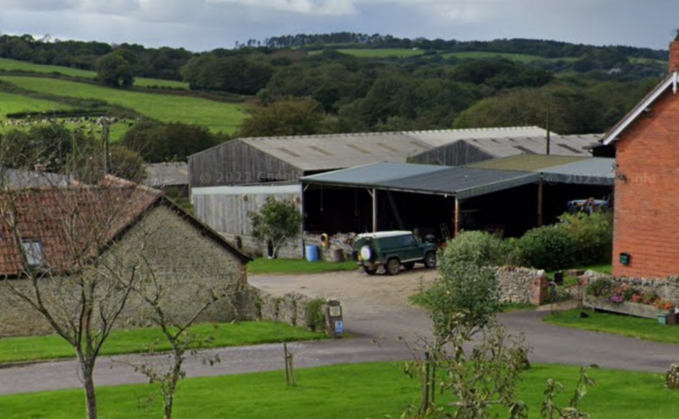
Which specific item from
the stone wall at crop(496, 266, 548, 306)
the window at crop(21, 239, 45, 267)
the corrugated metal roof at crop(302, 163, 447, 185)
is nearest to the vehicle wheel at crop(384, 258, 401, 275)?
the corrugated metal roof at crop(302, 163, 447, 185)

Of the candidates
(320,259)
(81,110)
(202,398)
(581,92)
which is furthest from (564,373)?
(581,92)


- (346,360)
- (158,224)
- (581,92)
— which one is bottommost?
(346,360)

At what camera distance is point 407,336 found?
33156mm

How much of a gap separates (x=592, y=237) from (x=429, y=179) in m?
10.4

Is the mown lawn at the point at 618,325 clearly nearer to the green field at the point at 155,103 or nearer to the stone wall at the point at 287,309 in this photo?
the stone wall at the point at 287,309

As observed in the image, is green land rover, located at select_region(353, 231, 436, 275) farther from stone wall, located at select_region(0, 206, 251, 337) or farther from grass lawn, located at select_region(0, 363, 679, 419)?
grass lawn, located at select_region(0, 363, 679, 419)

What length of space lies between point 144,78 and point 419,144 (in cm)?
8110

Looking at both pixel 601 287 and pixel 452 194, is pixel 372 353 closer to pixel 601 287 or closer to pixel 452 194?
pixel 601 287

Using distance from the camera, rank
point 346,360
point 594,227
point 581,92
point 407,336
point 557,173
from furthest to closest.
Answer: point 581,92 < point 557,173 < point 594,227 < point 407,336 < point 346,360

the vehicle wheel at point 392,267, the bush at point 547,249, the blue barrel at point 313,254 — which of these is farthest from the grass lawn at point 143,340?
the blue barrel at point 313,254

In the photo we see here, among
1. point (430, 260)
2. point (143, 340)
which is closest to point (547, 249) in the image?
point (430, 260)

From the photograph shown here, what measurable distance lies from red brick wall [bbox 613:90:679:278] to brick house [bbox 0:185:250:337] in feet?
41.9

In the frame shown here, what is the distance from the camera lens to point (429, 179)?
52.8 meters

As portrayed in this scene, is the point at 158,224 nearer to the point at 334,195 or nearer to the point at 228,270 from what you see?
the point at 228,270
